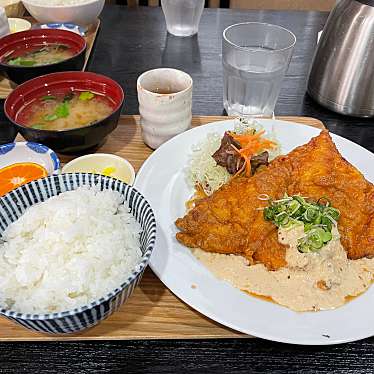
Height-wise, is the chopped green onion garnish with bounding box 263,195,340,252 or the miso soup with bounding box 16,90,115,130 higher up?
the chopped green onion garnish with bounding box 263,195,340,252

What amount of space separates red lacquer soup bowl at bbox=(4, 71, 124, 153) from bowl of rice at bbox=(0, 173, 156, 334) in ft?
1.42

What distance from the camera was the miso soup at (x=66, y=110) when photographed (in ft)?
7.82

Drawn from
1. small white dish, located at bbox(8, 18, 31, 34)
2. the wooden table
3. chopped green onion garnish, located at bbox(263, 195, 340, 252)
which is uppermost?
chopped green onion garnish, located at bbox(263, 195, 340, 252)

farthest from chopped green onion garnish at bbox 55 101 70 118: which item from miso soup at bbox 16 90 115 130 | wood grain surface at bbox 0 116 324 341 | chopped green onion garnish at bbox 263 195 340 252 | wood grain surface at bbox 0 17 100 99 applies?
chopped green onion garnish at bbox 263 195 340 252

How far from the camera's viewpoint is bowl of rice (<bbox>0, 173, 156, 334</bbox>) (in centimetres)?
147

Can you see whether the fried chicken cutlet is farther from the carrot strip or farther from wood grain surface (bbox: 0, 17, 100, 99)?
wood grain surface (bbox: 0, 17, 100, 99)

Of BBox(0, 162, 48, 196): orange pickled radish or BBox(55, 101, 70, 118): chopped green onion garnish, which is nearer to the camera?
BBox(0, 162, 48, 196): orange pickled radish

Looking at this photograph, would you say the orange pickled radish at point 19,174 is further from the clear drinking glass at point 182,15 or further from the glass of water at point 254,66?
the clear drinking glass at point 182,15

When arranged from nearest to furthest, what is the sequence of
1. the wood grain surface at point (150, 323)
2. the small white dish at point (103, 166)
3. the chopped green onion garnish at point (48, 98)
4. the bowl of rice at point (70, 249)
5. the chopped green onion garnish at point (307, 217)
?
1. the bowl of rice at point (70, 249)
2. the wood grain surface at point (150, 323)
3. the chopped green onion garnish at point (307, 217)
4. the small white dish at point (103, 166)
5. the chopped green onion garnish at point (48, 98)

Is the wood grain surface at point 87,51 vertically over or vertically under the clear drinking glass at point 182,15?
under

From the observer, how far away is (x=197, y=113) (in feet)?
9.20

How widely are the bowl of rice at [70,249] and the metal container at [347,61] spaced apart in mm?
1600

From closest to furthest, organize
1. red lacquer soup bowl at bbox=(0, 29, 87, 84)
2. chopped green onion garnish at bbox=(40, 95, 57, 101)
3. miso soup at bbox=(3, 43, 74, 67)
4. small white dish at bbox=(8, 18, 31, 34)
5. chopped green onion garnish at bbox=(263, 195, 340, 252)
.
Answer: chopped green onion garnish at bbox=(263, 195, 340, 252) < chopped green onion garnish at bbox=(40, 95, 57, 101) < red lacquer soup bowl at bbox=(0, 29, 87, 84) < miso soup at bbox=(3, 43, 74, 67) < small white dish at bbox=(8, 18, 31, 34)

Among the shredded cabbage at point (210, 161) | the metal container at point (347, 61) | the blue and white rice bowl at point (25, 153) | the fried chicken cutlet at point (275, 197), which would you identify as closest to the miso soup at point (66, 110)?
the blue and white rice bowl at point (25, 153)
